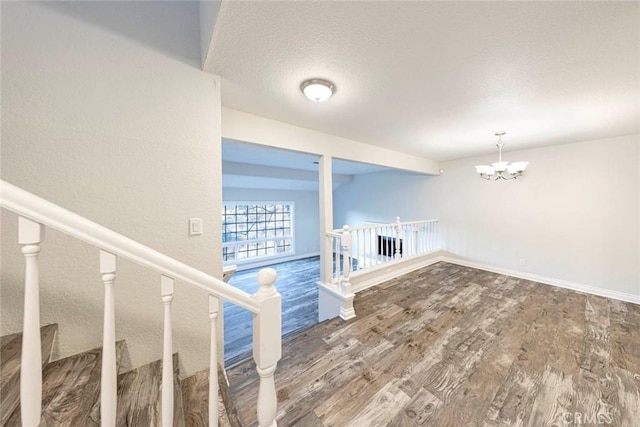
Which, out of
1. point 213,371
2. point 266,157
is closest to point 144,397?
point 213,371

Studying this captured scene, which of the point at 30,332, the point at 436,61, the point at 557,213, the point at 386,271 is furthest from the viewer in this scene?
the point at 386,271

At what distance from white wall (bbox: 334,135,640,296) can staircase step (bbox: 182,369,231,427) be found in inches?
191

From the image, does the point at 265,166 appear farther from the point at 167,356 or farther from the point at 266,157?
the point at 167,356

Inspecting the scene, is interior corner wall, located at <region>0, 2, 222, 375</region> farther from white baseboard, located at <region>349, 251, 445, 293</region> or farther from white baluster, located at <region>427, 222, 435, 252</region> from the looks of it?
white baluster, located at <region>427, 222, 435, 252</region>

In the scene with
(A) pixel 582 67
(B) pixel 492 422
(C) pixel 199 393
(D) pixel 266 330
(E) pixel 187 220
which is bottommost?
(B) pixel 492 422

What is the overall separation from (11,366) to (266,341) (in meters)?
Answer: 1.02

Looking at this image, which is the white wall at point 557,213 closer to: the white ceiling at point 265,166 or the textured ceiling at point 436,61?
the textured ceiling at point 436,61

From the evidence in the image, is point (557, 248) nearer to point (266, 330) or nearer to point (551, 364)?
point (551, 364)

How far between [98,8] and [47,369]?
207 centimetres

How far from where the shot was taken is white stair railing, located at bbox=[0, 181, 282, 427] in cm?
58

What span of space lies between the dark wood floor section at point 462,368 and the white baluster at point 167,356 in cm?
85

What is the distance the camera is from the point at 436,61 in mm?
1497

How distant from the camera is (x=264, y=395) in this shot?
95cm

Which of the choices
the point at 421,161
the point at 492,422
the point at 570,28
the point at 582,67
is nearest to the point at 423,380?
the point at 492,422
